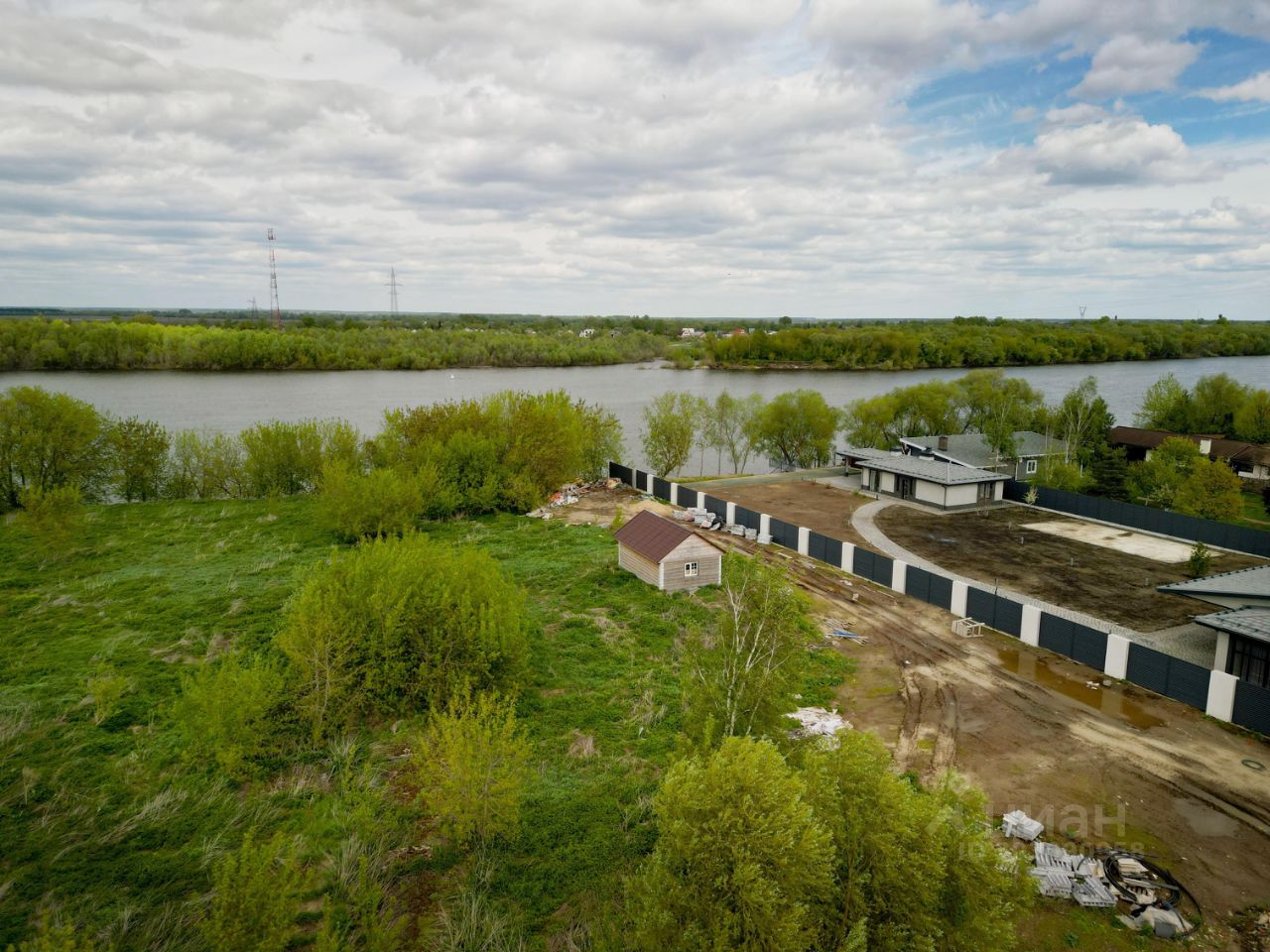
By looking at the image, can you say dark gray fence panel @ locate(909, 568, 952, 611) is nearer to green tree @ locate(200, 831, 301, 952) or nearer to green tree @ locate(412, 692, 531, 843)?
green tree @ locate(412, 692, 531, 843)

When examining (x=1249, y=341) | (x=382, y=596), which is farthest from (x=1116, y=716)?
(x=1249, y=341)

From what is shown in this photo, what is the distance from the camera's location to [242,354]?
8881 cm

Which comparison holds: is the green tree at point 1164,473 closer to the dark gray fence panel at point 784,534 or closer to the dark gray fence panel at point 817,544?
the dark gray fence panel at point 817,544

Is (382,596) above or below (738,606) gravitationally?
below

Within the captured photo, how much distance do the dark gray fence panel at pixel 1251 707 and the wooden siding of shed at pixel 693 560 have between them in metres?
13.2

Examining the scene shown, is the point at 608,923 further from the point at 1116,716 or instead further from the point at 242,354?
the point at 242,354

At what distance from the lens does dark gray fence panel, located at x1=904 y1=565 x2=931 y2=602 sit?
23562mm

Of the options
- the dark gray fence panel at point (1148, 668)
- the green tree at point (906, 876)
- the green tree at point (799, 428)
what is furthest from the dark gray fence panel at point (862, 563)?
the green tree at point (799, 428)

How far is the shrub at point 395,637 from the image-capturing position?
50.3 ft

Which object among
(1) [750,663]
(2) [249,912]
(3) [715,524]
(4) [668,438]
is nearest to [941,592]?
(3) [715,524]

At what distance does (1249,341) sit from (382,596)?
552ft

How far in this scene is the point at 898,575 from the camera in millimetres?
24594

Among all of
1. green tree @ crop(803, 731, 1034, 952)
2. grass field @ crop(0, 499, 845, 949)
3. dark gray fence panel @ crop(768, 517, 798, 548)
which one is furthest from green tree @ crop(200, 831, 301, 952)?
dark gray fence panel @ crop(768, 517, 798, 548)

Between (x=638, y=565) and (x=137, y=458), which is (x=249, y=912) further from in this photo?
(x=137, y=458)
